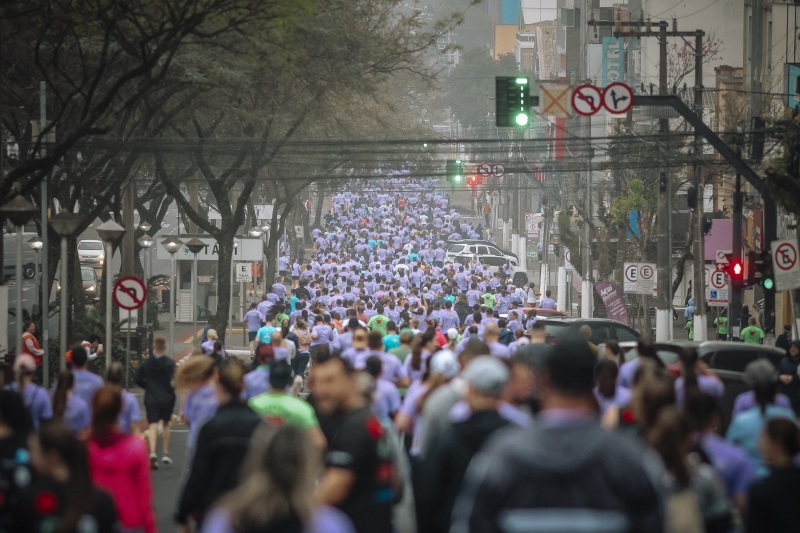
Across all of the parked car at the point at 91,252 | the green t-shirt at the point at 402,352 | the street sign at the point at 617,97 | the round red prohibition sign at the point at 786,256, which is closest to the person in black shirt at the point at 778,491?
the green t-shirt at the point at 402,352

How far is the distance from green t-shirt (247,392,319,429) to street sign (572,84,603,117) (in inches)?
544

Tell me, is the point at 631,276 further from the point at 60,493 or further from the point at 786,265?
the point at 60,493

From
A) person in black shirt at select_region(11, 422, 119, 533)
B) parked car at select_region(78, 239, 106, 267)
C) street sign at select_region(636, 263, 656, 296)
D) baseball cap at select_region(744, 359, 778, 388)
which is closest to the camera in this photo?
person in black shirt at select_region(11, 422, 119, 533)

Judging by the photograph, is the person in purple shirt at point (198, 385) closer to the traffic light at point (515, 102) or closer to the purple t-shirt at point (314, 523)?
the purple t-shirt at point (314, 523)

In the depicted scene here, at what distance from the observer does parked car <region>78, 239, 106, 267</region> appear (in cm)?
5547

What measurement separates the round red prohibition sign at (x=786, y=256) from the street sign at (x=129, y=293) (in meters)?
9.73

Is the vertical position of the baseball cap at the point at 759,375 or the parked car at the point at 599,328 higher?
the baseball cap at the point at 759,375

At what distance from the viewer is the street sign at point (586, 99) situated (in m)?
20.8

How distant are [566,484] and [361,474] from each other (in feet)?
8.71

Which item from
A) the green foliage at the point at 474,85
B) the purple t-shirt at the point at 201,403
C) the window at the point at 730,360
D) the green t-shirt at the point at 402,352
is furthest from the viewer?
the green foliage at the point at 474,85

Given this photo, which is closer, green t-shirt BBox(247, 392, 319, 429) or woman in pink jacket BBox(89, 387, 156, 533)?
woman in pink jacket BBox(89, 387, 156, 533)

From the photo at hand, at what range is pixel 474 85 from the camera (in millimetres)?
144875

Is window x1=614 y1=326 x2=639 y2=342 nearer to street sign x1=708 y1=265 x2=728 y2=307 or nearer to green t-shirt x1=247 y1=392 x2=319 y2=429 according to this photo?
street sign x1=708 y1=265 x2=728 y2=307

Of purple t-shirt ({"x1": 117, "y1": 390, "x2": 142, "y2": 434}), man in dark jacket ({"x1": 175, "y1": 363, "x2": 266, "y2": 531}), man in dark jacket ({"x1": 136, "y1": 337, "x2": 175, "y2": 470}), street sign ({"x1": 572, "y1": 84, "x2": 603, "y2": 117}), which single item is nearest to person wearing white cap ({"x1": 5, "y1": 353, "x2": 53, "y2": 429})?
purple t-shirt ({"x1": 117, "y1": 390, "x2": 142, "y2": 434})
